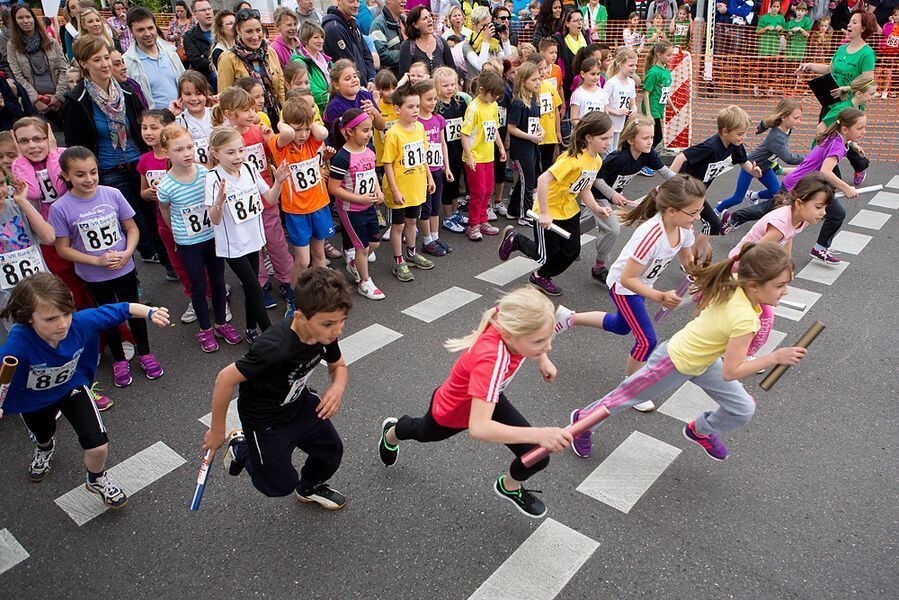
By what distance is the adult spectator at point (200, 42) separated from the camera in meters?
7.73

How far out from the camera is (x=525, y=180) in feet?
24.5

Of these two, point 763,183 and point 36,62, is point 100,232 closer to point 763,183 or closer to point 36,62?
point 36,62

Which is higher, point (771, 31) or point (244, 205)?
point (244, 205)

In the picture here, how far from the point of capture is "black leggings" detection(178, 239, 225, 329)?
4.86 metres

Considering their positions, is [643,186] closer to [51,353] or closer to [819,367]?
[819,367]

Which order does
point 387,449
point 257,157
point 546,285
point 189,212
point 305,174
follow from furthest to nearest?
1. point 546,285
2. point 305,174
3. point 257,157
4. point 189,212
5. point 387,449

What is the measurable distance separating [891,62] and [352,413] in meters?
14.4

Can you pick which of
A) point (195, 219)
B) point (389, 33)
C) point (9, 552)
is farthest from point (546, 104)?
point (9, 552)

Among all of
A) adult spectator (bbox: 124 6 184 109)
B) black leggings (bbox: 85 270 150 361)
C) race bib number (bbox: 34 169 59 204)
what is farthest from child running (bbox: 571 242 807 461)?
adult spectator (bbox: 124 6 184 109)

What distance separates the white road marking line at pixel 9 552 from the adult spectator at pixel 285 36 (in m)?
5.33

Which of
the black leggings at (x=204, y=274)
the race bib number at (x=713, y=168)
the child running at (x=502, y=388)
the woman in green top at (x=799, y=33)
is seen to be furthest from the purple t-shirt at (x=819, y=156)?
the woman in green top at (x=799, y=33)

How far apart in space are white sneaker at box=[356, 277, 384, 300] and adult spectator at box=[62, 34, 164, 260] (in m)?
2.29

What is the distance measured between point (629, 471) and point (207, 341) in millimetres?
3375

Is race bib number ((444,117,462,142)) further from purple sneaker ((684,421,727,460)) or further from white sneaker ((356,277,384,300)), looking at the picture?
purple sneaker ((684,421,727,460))
